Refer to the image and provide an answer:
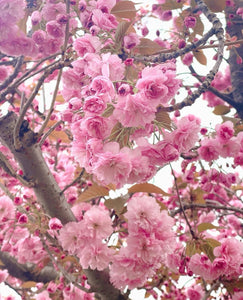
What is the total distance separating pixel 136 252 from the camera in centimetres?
106

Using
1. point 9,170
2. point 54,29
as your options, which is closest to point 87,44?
point 54,29

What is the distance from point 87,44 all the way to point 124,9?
42cm

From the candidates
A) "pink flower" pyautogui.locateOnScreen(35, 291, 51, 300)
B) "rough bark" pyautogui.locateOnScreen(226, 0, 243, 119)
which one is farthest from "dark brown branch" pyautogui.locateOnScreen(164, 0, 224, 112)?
"pink flower" pyautogui.locateOnScreen(35, 291, 51, 300)

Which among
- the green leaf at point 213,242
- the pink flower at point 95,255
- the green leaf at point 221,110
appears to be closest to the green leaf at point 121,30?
the pink flower at point 95,255

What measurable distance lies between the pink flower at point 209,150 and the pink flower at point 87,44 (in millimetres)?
653

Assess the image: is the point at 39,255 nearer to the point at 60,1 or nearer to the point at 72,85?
the point at 72,85

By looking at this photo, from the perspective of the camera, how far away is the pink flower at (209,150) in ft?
4.43

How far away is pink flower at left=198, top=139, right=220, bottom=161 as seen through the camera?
1350 mm

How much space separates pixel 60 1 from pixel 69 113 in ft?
1.74

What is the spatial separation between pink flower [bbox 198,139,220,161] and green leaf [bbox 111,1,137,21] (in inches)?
26.0

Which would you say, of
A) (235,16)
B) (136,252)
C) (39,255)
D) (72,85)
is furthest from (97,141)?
(235,16)

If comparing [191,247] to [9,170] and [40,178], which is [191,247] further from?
[9,170]

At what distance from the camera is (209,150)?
1.38 meters

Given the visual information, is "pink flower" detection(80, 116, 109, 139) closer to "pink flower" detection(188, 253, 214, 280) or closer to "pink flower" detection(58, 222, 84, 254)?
"pink flower" detection(58, 222, 84, 254)
